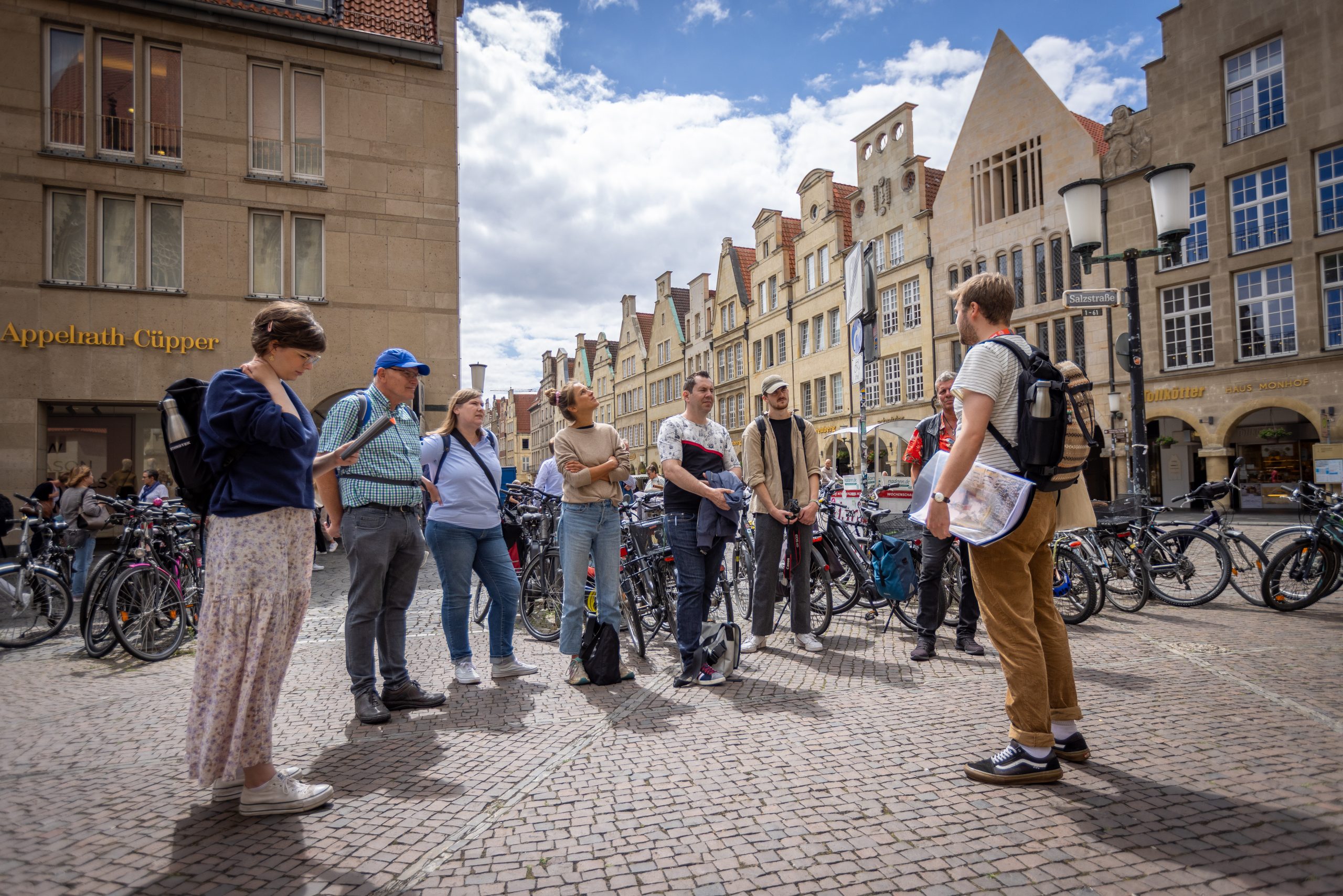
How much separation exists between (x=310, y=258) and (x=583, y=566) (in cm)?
1524

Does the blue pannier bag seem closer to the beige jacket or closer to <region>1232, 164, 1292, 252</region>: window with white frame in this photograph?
the beige jacket

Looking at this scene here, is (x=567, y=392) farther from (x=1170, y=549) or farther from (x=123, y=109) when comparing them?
(x=123, y=109)

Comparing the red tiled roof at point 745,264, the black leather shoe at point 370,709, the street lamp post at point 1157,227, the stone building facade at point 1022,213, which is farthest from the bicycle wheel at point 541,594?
the red tiled roof at point 745,264

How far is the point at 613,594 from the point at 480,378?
17.1m

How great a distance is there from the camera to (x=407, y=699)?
460 cm

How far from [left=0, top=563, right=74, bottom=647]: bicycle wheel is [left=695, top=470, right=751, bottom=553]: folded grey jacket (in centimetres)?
635

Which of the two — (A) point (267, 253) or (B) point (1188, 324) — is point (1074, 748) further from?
(B) point (1188, 324)

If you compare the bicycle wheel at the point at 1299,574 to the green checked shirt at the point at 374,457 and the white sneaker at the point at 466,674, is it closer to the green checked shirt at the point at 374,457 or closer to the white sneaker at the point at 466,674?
the white sneaker at the point at 466,674

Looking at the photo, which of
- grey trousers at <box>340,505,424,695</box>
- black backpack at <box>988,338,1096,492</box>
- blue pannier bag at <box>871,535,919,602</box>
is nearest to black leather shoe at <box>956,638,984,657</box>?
blue pannier bag at <box>871,535,919,602</box>

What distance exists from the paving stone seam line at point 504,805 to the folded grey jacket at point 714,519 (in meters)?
1.01

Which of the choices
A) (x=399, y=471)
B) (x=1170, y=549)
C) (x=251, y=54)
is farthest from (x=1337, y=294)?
(x=251, y=54)

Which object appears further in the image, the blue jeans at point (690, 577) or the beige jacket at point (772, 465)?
the beige jacket at point (772, 465)

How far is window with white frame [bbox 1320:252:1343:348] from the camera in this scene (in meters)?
21.6

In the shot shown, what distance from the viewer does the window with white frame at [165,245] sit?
16.4 m
